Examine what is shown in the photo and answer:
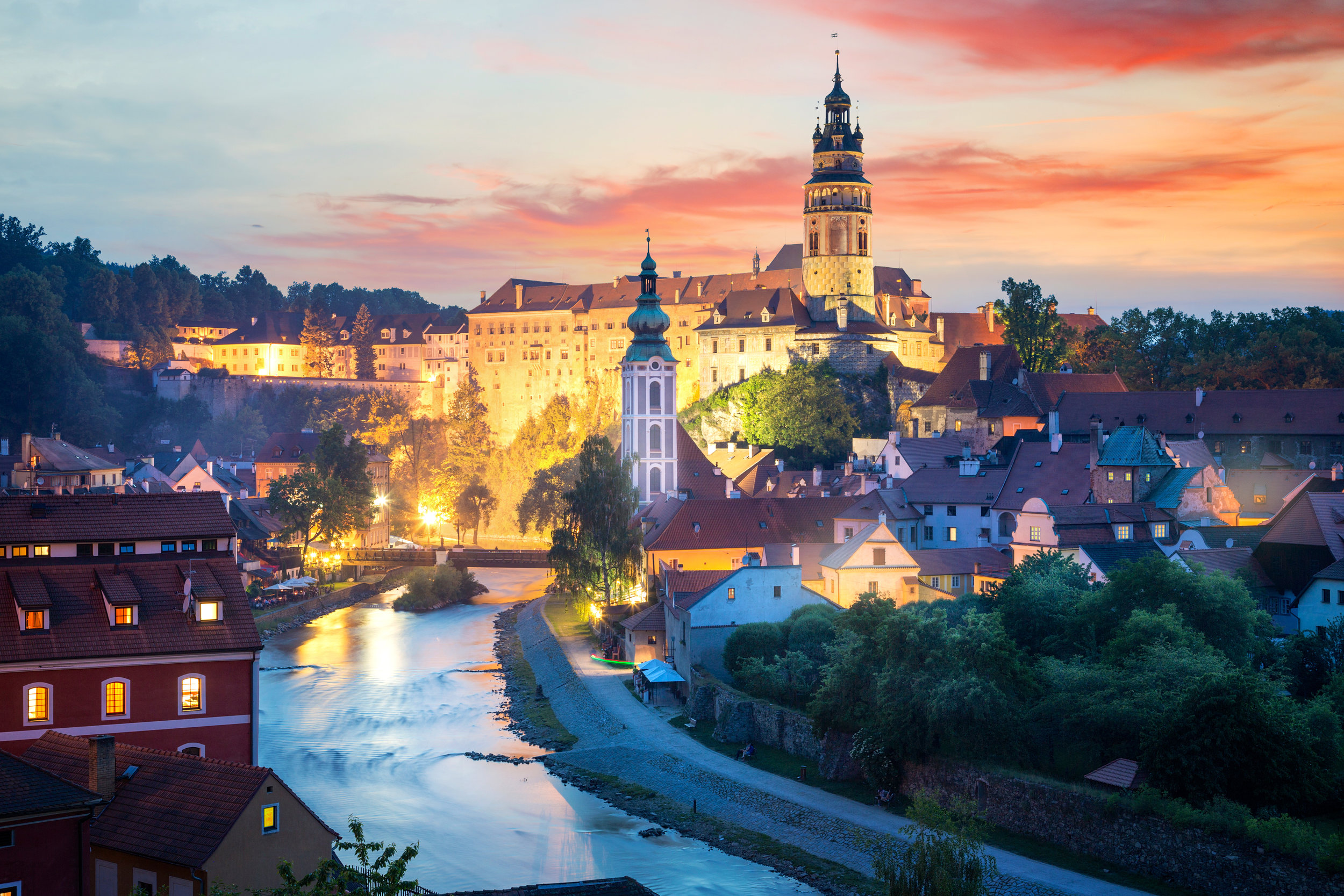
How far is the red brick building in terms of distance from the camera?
76.4 feet

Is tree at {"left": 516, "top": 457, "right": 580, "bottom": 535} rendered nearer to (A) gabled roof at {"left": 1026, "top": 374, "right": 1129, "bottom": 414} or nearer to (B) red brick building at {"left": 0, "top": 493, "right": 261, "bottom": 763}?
(A) gabled roof at {"left": 1026, "top": 374, "right": 1129, "bottom": 414}

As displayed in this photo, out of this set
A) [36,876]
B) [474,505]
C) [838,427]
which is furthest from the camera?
[474,505]

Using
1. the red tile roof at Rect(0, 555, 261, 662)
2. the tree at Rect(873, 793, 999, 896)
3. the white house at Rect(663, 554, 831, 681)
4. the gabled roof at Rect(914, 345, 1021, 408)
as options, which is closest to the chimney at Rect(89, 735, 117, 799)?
the red tile roof at Rect(0, 555, 261, 662)

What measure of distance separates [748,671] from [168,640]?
53.8 feet

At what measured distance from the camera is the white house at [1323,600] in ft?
112

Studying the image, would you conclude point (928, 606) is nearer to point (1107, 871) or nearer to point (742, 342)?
point (1107, 871)

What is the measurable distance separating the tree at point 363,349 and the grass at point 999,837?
330 ft

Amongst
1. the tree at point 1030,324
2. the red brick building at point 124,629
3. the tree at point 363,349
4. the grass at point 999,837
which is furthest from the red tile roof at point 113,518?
the tree at point 363,349

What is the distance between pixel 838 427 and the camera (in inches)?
2975

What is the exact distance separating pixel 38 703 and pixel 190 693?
8.36 ft

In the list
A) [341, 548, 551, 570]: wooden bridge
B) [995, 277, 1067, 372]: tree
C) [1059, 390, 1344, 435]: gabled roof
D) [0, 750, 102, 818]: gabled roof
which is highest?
[995, 277, 1067, 372]: tree

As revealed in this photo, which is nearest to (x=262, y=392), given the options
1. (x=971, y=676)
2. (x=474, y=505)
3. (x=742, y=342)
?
(x=474, y=505)

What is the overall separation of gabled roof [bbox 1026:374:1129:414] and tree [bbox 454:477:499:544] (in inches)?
1545

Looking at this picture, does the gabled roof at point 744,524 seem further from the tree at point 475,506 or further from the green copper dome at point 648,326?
the tree at point 475,506
